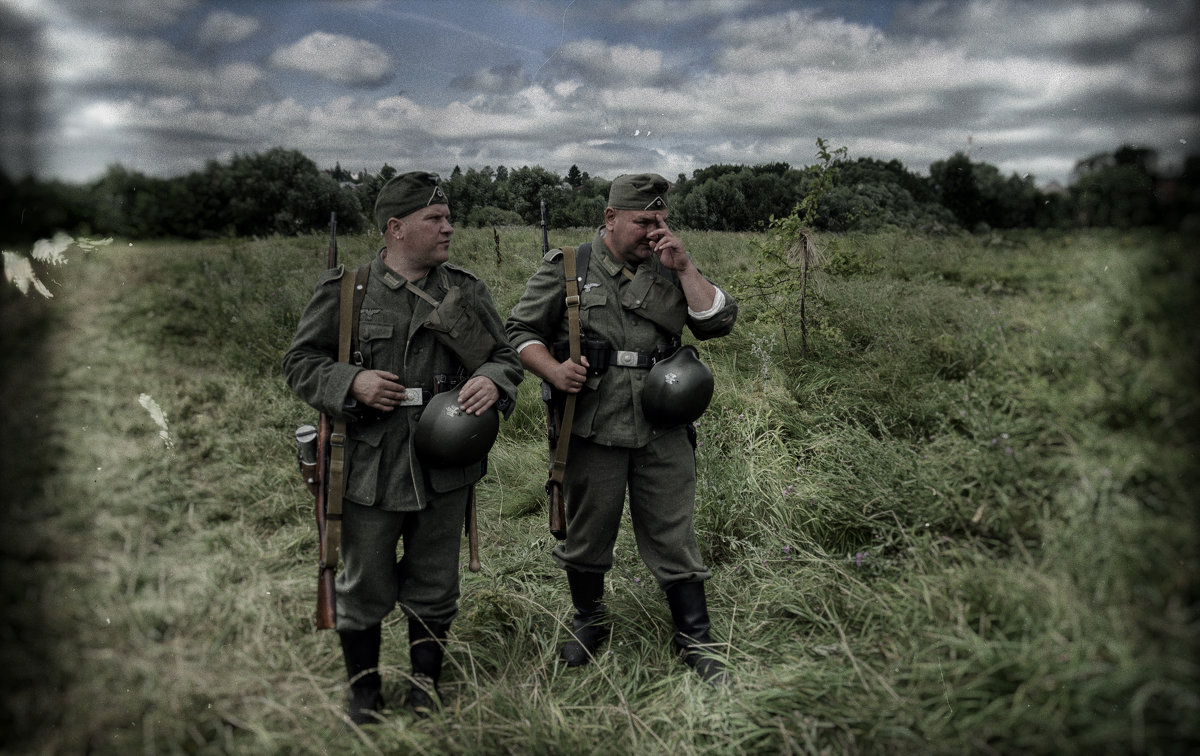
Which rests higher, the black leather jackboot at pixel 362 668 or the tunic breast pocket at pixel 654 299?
the tunic breast pocket at pixel 654 299

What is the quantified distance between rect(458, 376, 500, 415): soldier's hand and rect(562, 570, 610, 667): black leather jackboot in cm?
120

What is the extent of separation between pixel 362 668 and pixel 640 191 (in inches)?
106

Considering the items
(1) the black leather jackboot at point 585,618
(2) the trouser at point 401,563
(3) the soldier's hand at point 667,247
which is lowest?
(1) the black leather jackboot at point 585,618

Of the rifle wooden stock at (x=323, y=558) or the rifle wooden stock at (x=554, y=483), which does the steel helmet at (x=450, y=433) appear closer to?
the rifle wooden stock at (x=323, y=558)

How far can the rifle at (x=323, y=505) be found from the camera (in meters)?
2.97

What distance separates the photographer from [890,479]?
412cm

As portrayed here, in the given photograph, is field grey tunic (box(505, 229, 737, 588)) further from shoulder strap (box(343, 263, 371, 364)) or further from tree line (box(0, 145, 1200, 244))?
tree line (box(0, 145, 1200, 244))

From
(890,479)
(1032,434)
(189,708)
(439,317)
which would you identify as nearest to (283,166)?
(439,317)

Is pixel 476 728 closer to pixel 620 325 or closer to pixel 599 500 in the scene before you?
pixel 599 500

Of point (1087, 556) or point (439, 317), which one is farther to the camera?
point (439, 317)

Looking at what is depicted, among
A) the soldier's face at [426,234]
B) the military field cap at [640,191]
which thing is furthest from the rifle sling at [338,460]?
the military field cap at [640,191]

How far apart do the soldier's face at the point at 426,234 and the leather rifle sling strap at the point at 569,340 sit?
66 cm

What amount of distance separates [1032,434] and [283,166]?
5483mm

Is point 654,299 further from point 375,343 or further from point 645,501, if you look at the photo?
point 375,343
